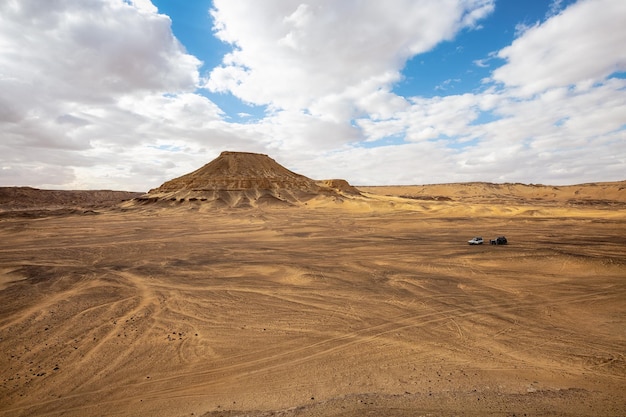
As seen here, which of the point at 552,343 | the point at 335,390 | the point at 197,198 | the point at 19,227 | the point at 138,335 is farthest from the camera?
the point at 197,198

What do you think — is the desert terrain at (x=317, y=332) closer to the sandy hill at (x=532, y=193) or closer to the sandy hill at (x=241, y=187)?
the sandy hill at (x=241, y=187)

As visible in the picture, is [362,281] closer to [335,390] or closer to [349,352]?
[349,352]

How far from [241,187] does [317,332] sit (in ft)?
183

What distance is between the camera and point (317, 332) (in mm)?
7863

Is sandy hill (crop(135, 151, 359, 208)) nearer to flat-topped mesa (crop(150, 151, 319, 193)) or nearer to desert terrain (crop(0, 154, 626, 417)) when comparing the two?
flat-topped mesa (crop(150, 151, 319, 193))

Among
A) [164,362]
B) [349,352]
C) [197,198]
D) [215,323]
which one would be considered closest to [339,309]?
[349,352]

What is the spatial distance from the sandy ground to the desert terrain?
40mm

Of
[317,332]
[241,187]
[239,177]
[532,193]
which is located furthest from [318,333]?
[532,193]

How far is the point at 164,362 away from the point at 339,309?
4605mm

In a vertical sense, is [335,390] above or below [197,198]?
below

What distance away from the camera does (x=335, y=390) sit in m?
5.53

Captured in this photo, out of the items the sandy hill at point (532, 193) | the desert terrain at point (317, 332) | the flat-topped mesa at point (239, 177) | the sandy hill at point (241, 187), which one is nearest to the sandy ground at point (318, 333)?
the desert terrain at point (317, 332)

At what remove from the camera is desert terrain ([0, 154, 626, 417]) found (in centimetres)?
535

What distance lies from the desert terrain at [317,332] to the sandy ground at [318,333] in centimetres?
4
